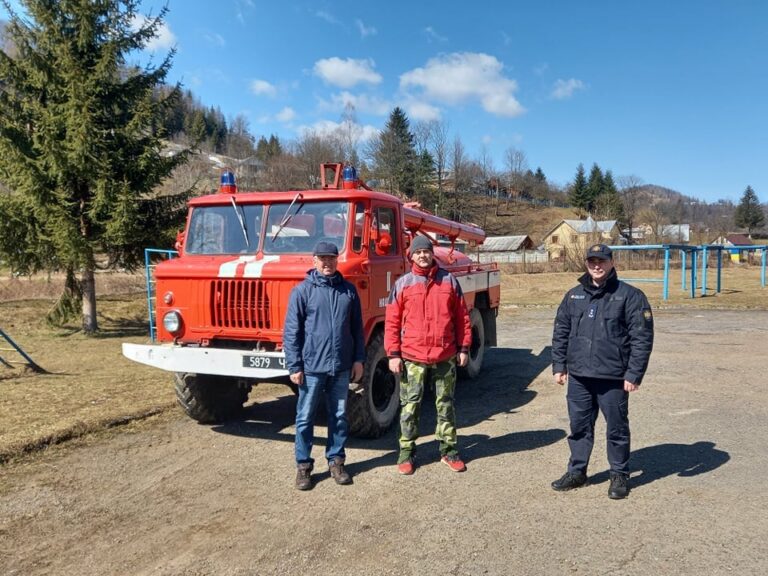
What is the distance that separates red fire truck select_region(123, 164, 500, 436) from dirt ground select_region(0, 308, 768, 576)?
0.54 meters

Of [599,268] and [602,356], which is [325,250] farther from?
[602,356]

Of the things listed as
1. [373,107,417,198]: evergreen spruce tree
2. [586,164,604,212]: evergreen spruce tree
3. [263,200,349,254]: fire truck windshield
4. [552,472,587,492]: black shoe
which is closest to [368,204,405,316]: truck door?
[263,200,349,254]: fire truck windshield

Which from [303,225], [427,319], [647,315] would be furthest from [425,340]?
[303,225]

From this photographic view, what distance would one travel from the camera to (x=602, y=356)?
4.20m

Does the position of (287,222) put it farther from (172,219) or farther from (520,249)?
(520,249)

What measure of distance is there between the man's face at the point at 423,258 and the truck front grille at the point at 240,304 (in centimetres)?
146

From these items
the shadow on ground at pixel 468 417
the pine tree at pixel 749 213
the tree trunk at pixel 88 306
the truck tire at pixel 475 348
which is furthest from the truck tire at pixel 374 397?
the pine tree at pixel 749 213

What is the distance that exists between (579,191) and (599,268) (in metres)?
95.8

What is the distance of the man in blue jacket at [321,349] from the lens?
4.54 metres

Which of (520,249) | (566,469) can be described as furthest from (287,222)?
(520,249)

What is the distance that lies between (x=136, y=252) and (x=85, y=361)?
161 inches

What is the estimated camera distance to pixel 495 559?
338 centimetres

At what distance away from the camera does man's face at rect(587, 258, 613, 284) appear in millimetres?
4219

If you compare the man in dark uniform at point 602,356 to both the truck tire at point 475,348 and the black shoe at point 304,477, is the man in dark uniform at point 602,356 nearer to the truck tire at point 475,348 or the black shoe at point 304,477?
the black shoe at point 304,477
